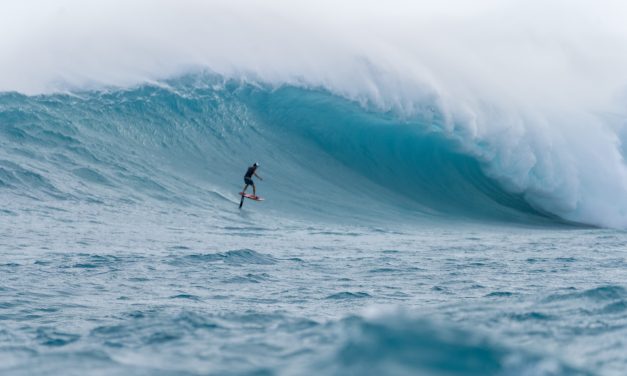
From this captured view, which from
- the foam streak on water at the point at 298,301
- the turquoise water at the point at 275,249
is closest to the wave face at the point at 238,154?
the turquoise water at the point at 275,249

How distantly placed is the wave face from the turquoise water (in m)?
0.05

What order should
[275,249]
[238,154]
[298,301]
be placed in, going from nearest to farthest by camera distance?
[298,301]
[275,249]
[238,154]

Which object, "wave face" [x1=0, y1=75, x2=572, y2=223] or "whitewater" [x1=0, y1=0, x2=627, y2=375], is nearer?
"whitewater" [x1=0, y1=0, x2=627, y2=375]

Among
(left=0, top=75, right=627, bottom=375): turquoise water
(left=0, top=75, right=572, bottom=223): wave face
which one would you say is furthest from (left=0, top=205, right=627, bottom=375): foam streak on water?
(left=0, top=75, right=572, bottom=223): wave face

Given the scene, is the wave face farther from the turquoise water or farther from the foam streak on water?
the foam streak on water

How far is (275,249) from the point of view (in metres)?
10.3

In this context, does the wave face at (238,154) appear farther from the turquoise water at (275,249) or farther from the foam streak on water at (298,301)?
the foam streak on water at (298,301)

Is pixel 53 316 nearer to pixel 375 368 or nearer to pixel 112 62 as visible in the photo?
pixel 375 368

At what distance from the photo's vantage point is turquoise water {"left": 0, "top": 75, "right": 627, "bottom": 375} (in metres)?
4.27

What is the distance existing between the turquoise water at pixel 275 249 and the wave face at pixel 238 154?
0.05 m

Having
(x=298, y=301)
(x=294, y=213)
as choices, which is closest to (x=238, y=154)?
(x=294, y=213)

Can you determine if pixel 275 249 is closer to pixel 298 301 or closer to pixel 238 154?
pixel 298 301

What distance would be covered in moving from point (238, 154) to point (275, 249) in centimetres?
743

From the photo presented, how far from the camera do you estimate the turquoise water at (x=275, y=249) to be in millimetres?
4273
